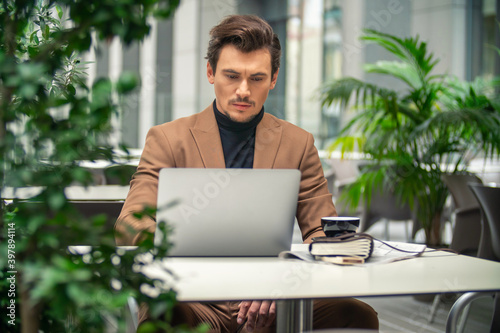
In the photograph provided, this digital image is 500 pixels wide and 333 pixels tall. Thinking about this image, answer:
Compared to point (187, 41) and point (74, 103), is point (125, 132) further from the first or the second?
point (187, 41)

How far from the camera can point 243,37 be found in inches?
78.1

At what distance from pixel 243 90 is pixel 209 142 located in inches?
8.7

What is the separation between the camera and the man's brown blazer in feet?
6.37

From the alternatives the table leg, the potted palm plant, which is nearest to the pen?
the table leg

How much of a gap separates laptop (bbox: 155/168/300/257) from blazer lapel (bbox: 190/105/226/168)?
55 cm

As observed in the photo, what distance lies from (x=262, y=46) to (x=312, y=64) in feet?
25.7

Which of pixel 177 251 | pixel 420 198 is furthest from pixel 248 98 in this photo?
pixel 420 198

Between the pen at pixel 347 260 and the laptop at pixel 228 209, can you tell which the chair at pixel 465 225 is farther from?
the laptop at pixel 228 209

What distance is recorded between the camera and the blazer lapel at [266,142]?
6.49 ft

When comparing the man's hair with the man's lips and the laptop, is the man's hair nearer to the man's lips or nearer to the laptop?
the man's lips

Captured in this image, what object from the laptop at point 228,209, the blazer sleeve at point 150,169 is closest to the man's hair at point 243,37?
the blazer sleeve at point 150,169

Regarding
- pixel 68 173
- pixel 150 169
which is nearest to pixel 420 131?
pixel 150 169

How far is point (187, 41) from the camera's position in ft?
32.4

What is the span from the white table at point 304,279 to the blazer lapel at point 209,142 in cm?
57
